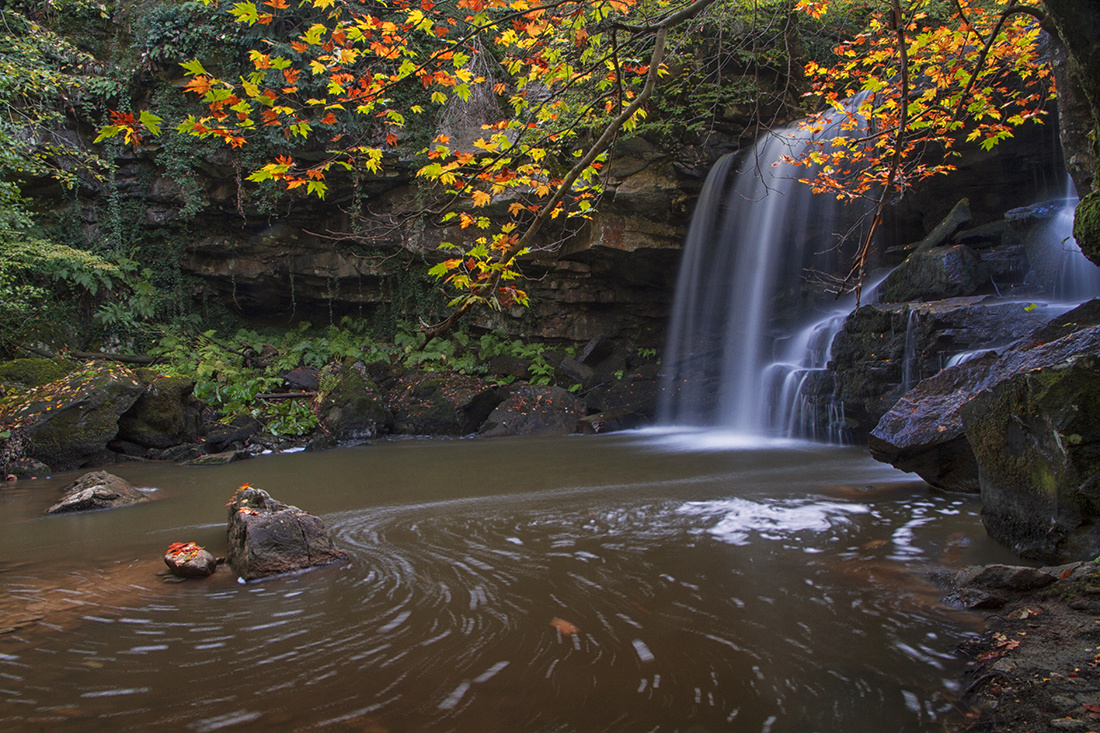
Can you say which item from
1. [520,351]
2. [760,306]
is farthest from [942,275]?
[520,351]

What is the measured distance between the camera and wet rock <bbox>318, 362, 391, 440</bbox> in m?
11.6

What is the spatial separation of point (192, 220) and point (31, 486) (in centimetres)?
903

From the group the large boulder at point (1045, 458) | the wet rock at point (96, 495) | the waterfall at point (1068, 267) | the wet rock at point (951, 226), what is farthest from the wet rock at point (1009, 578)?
the wet rock at point (951, 226)

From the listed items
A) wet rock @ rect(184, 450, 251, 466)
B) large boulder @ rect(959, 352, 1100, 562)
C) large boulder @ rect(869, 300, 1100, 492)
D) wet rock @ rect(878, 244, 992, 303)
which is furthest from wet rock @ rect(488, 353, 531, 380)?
large boulder @ rect(959, 352, 1100, 562)

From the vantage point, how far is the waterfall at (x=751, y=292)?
11205mm

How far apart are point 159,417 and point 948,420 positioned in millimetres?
11603

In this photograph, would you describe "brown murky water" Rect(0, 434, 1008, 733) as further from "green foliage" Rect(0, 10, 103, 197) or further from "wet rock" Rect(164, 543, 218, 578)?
"green foliage" Rect(0, 10, 103, 197)

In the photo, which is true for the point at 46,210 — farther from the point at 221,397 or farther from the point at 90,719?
the point at 90,719

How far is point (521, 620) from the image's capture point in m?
3.06

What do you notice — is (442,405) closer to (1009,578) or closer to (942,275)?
(942,275)

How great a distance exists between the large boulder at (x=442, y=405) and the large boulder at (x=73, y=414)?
15.8ft

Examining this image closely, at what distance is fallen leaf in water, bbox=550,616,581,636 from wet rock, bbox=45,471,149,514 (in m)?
5.75

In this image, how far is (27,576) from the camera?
3.97 m

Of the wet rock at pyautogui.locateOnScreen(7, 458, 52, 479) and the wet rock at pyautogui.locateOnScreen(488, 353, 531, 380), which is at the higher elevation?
the wet rock at pyautogui.locateOnScreen(488, 353, 531, 380)
